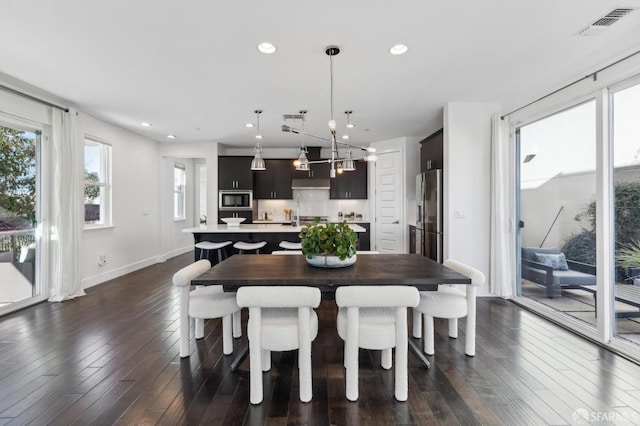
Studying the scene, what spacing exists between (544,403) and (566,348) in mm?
1072

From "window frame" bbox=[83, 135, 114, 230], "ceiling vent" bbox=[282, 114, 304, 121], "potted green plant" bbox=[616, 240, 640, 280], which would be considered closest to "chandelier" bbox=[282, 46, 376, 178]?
"ceiling vent" bbox=[282, 114, 304, 121]

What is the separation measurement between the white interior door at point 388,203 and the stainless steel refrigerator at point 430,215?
1065mm

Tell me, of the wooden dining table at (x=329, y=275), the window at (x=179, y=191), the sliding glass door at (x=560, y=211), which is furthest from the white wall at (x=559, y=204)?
the window at (x=179, y=191)

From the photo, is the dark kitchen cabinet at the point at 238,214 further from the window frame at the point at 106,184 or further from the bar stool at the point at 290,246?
the bar stool at the point at 290,246

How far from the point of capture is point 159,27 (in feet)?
7.69

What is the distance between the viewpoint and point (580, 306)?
3.20 meters

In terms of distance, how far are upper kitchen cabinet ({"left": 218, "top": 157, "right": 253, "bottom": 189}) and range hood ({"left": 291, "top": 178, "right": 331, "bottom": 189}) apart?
1.03 m

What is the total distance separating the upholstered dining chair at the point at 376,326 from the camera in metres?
1.86

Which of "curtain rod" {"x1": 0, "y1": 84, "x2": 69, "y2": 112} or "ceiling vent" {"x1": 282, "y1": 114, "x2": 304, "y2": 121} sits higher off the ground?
"ceiling vent" {"x1": 282, "y1": 114, "x2": 304, "y2": 121}

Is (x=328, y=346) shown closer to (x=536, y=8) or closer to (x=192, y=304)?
(x=192, y=304)

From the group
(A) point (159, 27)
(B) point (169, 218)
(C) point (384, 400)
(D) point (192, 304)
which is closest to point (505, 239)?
(C) point (384, 400)

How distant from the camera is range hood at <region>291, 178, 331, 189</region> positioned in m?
7.04

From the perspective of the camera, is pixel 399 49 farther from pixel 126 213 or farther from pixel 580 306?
pixel 126 213

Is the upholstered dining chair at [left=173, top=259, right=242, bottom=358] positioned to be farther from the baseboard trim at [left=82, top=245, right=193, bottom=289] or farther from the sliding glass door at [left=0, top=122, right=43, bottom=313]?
the baseboard trim at [left=82, top=245, right=193, bottom=289]
